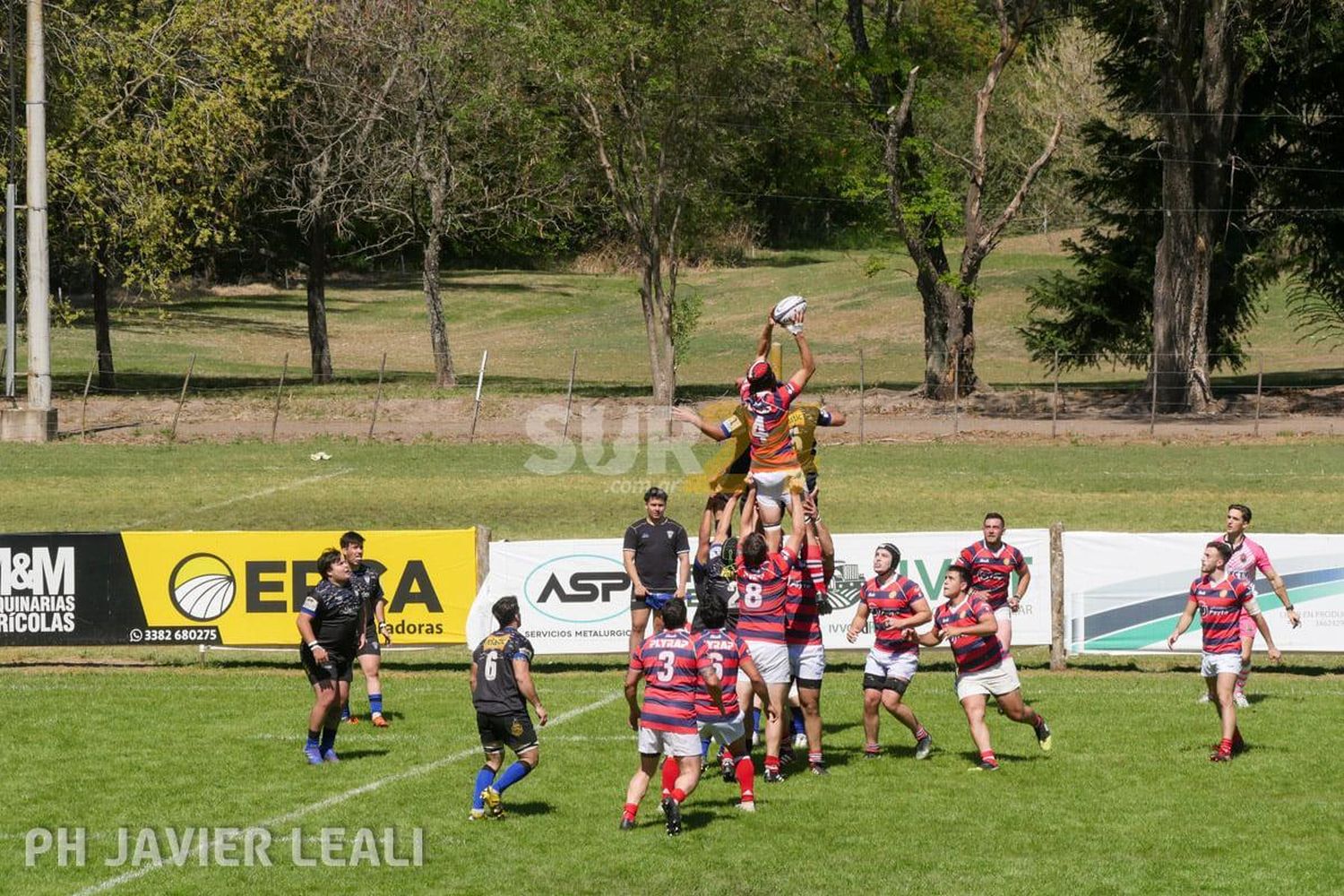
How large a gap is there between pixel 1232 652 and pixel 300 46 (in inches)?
1702

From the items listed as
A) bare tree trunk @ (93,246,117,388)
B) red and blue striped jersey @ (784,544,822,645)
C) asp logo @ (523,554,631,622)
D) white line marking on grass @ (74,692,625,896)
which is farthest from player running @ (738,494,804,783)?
bare tree trunk @ (93,246,117,388)

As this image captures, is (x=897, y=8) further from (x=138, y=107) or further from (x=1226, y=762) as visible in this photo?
(x=1226, y=762)

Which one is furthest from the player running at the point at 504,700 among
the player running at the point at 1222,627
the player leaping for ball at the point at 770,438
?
the player running at the point at 1222,627

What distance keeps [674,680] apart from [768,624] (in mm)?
2026

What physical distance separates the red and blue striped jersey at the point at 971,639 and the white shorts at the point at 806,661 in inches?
44.8

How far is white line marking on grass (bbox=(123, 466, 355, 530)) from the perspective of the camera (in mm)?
28719

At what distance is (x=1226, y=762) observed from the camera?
47.3 feet

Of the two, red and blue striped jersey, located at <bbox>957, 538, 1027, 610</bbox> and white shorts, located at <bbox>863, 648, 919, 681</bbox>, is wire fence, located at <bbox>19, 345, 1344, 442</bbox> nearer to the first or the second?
red and blue striped jersey, located at <bbox>957, 538, 1027, 610</bbox>

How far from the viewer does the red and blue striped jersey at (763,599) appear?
44.5ft

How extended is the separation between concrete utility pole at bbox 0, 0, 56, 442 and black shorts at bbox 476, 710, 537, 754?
94.1 feet

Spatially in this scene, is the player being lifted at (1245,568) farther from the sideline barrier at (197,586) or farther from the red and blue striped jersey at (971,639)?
the sideline barrier at (197,586)

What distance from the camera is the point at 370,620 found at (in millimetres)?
16828

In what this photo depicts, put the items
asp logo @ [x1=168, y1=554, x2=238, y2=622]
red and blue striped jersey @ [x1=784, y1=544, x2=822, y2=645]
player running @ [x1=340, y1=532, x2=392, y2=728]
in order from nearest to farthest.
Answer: red and blue striped jersey @ [x1=784, y1=544, x2=822, y2=645], player running @ [x1=340, y1=532, x2=392, y2=728], asp logo @ [x1=168, y1=554, x2=238, y2=622]

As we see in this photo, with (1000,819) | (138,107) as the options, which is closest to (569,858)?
(1000,819)
